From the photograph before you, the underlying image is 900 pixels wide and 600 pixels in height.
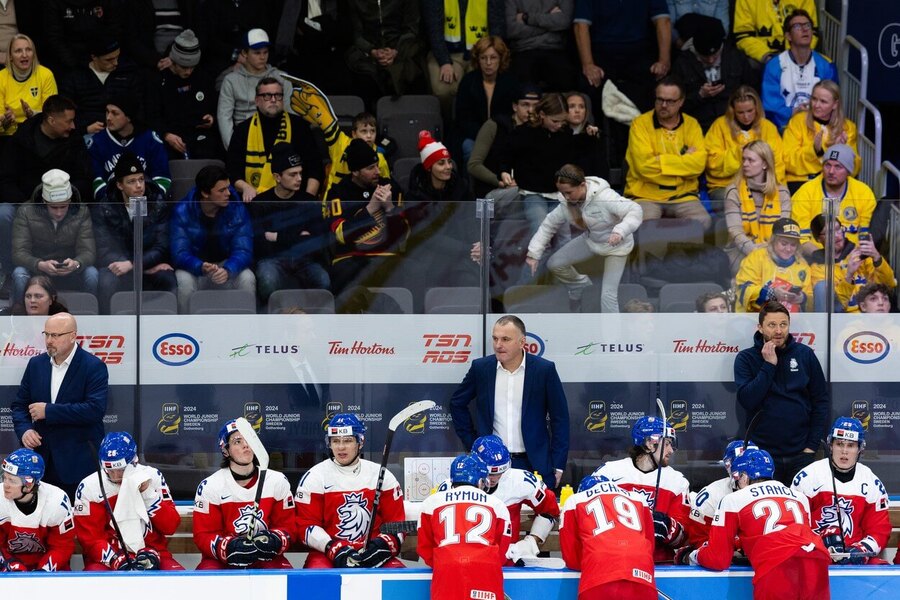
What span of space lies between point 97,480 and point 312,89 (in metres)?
3.78

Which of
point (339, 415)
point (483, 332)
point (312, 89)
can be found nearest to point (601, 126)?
point (312, 89)

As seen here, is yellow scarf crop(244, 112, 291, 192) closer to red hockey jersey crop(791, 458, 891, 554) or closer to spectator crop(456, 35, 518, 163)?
spectator crop(456, 35, 518, 163)

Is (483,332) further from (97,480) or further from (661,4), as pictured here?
(661,4)

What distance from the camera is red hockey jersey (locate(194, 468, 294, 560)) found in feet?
25.2

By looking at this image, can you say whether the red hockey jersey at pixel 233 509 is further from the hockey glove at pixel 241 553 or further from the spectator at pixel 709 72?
the spectator at pixel 709 72

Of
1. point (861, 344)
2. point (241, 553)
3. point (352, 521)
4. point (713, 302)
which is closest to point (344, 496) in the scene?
point (352, 521)

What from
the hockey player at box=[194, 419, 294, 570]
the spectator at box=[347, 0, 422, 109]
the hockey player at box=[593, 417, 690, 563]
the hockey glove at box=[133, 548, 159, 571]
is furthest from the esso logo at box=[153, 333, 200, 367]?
the spectator at box=[347, 0, 422, 109]

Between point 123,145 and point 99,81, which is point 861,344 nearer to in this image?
point 123,145

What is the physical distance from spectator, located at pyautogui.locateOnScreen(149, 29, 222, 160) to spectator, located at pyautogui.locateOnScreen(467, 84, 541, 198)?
200 cm

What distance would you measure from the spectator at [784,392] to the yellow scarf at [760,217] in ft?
1.23

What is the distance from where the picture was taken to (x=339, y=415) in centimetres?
800

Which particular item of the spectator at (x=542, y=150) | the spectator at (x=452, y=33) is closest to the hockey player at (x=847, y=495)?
the spectator at (x=542, y=150)

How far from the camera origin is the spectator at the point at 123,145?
10039mm

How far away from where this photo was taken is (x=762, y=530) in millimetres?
7168
